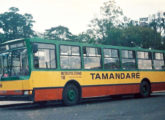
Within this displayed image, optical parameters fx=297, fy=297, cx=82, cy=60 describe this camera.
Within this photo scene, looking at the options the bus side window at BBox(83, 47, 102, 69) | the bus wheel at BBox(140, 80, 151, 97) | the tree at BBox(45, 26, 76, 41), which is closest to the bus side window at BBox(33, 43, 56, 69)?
the bus side window at BBox(83, 47, 102, 69)

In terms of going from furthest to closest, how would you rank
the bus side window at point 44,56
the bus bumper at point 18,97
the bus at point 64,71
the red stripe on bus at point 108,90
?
the red stripe on bus at point 108,90 < the bus side window at point 44,56 < the bus at point 64,71 < the bus bumper at point 18,97

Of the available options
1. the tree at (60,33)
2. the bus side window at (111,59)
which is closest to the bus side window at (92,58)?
the bus side window at (111,59)

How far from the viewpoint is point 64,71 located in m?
13.2

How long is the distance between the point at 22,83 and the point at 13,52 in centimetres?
164

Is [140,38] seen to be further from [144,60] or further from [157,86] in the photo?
[144,60]

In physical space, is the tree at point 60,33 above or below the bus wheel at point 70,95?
above

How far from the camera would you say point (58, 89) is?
504 inches

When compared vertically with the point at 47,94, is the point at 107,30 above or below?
above

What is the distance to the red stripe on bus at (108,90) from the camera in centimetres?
1427

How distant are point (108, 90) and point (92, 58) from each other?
2005mm

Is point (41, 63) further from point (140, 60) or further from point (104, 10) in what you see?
point (104, 10)

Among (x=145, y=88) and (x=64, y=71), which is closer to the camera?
(x=64, y=71)

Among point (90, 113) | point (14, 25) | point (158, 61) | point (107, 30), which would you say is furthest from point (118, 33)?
point (90, 113)

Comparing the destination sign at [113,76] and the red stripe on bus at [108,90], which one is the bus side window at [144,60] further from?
the red stripe on bus at [108,90]
